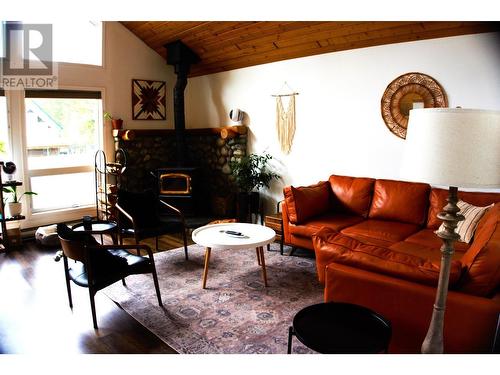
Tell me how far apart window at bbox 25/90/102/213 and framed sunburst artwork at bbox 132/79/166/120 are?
23.9 inches

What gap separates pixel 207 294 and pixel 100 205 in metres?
3.36

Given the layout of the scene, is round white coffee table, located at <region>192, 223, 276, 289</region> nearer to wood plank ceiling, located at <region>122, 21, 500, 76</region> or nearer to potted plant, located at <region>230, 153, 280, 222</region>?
potted plant, located at <region>230, 153, 280, 222</region>

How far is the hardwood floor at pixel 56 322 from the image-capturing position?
2570 millimetres

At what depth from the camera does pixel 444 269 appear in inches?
66.8

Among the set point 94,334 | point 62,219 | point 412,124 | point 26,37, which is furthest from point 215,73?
point 412,124

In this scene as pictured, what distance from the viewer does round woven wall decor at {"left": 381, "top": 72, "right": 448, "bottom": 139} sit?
395 cm

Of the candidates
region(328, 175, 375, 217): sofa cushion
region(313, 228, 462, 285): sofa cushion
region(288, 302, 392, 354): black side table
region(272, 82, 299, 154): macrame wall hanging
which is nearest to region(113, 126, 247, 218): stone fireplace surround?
region(272, 82, 299, 154): macrame wall hanging

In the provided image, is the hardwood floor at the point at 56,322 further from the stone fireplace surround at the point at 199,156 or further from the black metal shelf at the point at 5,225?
the stone fireplace surround at the point at 199,156

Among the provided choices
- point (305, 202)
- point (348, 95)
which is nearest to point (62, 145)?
point (305, 202)

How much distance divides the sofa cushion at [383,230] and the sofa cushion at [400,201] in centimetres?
9

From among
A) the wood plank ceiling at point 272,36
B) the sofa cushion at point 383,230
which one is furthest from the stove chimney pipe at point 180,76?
the sofa cushion at point 383,230

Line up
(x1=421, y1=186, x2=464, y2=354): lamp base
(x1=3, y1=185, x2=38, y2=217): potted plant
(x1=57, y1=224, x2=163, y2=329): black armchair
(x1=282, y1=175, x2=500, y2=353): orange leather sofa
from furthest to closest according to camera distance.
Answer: (x1=3, y1=185, x2=38, y2=217): potted plant < (x1=57, y1=224, x2=163, y2=329): black armchair < (x1=282, y1=175, x2=500, y2=353): orange leather sofa < (x1=421, y1=186, x2=464, y2=354): lamp base
